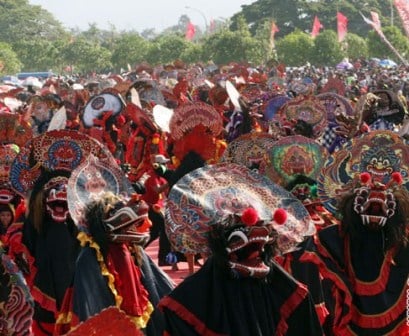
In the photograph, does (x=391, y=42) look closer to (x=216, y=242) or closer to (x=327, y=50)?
(x=327, y=50)

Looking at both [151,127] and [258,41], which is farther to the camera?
[258,41]

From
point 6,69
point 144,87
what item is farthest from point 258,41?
point 144,87

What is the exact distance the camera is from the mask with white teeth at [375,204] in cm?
648

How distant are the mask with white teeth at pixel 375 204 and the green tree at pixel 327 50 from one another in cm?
4693

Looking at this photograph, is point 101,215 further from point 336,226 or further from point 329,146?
point 329,146

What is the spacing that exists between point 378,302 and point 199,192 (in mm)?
1589

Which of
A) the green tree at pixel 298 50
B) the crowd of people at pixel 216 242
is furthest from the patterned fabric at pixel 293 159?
the green tree at pixel 298 50

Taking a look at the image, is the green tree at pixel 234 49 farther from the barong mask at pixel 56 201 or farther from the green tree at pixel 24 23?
the barong mask at pixel 56 201

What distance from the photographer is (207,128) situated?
11250 mm

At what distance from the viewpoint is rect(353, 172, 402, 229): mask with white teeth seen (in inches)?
255

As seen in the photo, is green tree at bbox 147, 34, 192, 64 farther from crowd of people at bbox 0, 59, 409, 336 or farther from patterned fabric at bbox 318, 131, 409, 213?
patterned fabric at bbox 318, 131, 409, 213

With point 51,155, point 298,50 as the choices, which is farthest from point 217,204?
point 298,50

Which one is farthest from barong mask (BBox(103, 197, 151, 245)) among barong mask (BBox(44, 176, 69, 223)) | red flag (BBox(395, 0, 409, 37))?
red flag (BBox(395, 0, 409, 37))

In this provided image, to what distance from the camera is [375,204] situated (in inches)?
256
